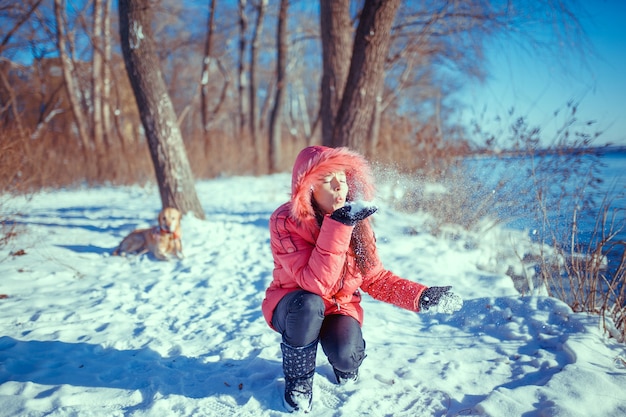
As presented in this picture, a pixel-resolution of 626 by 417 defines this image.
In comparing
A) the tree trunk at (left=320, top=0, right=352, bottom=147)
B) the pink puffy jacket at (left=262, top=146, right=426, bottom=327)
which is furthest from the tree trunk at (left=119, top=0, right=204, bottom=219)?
the pink puffy jacket at (left=262, top=146, right=426, bottom=327)

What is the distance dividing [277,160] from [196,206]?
23.2 ft

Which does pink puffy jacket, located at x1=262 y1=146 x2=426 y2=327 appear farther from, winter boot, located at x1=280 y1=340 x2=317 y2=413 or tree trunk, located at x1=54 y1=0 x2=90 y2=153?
tree trunk, located at x1=54 y1=0 x2=90 y2=153

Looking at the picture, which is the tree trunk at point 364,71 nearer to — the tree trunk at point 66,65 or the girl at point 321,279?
the girl at point 321,279

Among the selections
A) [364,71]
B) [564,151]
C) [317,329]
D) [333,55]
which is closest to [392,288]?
[317,329]

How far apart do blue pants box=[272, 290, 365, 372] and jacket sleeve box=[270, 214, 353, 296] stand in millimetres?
64

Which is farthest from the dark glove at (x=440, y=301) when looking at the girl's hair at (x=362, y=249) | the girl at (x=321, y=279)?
the girl's hair at (x=362, y=249)

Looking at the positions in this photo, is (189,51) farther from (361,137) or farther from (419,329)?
(419,329)

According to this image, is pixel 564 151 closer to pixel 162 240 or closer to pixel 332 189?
pixel 332 189

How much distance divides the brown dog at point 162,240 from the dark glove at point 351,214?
281 cm

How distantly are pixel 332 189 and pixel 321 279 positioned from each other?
39cm

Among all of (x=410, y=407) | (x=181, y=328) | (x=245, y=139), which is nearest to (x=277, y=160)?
(x=245, y=139)

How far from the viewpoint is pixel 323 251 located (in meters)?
1.45

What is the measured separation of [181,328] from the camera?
239 cm

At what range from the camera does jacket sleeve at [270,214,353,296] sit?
1.43m
